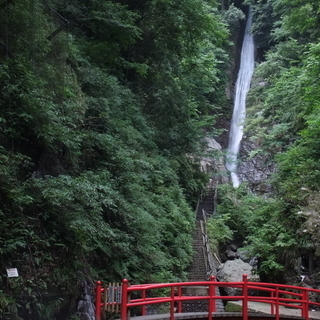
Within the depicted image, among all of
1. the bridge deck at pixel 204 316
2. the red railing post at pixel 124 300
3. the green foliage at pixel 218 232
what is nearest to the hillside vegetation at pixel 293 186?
the green foliage at pixel 218 232

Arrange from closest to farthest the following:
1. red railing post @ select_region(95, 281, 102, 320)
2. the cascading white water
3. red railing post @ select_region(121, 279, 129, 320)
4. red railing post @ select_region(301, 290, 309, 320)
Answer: red railing post @ select_region(121, 279, 129, 320)
red railing post @ select_region(95, 281, 102, 320)
red railing post @ select_region(301, 290, 309, 320)
the cascading white water

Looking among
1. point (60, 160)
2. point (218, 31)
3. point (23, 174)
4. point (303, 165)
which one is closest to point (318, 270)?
point (303, 165)

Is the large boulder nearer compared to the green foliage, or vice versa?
the large boulder

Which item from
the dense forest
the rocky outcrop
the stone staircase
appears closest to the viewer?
the dense forest

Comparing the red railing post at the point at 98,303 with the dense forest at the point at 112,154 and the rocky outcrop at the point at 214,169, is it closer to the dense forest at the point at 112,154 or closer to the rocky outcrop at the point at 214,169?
the dense forest at the point at 112,154

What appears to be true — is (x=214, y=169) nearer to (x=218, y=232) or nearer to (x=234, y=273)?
(x=218, y=232)

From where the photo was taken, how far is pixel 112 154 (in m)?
11.7

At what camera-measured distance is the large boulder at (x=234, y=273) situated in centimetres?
1645

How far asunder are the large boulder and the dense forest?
193 centimetres

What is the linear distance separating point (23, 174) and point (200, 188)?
52.0 ft

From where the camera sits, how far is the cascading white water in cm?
3468

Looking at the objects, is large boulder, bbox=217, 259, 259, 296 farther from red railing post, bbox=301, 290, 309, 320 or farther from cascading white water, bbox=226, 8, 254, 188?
cascading white water, bbox=226, 8, 254, 188

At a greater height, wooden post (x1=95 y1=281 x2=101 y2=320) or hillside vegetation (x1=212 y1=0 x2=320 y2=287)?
hillside vegetation (x1=212 y1=0 x2=320 y2=287)

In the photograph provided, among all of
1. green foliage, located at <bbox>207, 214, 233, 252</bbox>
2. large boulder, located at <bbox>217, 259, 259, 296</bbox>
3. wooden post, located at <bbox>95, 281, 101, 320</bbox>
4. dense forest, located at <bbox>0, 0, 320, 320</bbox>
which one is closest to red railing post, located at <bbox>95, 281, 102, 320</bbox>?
wooden post, located at <bbox>95, 281, 101, 320</bbox>
